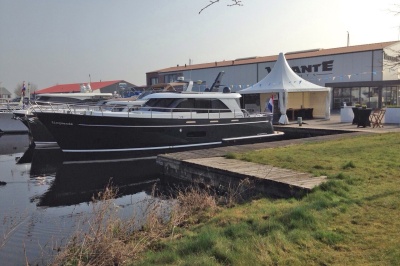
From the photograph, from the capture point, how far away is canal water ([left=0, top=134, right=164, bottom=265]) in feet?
22.0

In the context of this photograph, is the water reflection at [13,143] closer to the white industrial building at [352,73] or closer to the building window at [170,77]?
the white industrial building at [352,73]

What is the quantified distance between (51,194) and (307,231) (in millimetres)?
8973

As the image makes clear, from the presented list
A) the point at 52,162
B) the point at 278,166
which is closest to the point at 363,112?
the point at 278,166

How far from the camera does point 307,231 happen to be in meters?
4.70

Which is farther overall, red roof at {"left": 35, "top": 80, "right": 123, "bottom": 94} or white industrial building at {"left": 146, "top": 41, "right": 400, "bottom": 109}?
red roof at {"left": 35, "top": 80, "right": 123, "bottom": 94}

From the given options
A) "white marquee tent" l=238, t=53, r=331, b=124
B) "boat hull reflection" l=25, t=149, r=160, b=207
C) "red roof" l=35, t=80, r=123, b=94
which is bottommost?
"boat hull reflection" l=25, t=149, r=160, b=207

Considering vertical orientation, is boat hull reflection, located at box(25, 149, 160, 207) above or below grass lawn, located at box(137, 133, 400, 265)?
below

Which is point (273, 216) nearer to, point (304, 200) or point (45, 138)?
point (304, 200)

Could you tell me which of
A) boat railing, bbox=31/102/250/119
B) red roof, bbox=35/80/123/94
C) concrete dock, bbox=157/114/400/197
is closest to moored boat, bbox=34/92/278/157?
boat railing, bbox=31/102/250/119

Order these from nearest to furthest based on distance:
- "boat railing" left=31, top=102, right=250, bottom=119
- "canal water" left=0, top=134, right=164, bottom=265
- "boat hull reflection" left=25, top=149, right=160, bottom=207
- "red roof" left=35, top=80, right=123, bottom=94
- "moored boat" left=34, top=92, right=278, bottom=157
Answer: "canal water" left=0, top=134, right=164, bottom=265, "boat hull reflection" left=25, top=149, right=160, bottom=207, "moored boat" left=34, top=92, right=278, bottom=157, "boat railing" left=31, top=102, right=250, bottom=119, "red roof" left=35, top=80, right=123, bottom=94

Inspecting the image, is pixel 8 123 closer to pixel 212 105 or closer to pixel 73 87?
pixel 212 105

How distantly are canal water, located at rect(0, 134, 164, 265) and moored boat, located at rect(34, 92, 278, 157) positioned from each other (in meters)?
0.81

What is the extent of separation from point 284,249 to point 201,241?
999 mm

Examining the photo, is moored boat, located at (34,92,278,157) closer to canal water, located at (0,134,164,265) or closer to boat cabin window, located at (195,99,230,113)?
boat cabin window, located at (195,99,230,113)
